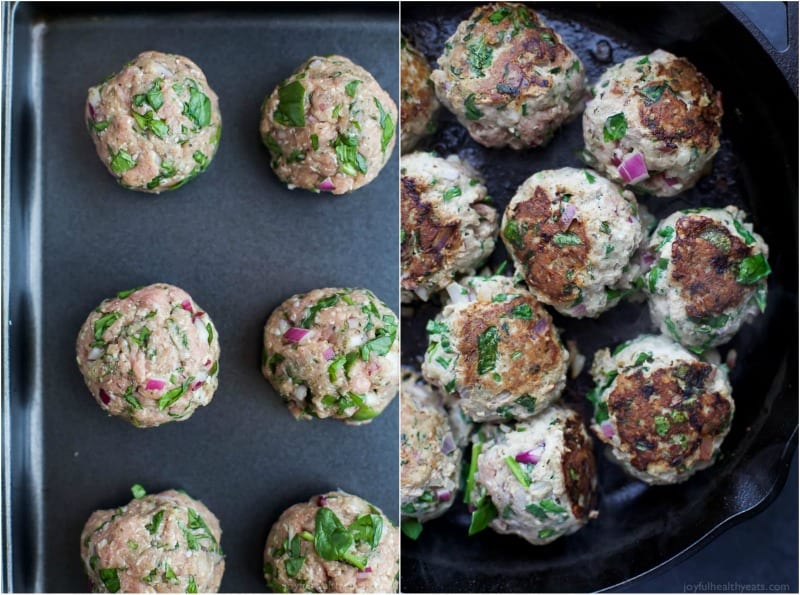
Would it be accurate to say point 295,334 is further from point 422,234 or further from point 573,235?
point 573,235

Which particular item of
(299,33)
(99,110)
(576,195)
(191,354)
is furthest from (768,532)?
(99,110)

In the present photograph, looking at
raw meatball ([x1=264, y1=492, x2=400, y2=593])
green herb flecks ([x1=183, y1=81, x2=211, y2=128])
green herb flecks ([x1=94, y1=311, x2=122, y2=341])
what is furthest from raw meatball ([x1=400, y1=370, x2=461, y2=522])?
green herb flecks ([x1=183, y1=81, x2=211, y2=128])

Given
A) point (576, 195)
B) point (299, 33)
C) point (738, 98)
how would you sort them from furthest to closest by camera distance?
point (299, 33)
point (738, 98)
point (576, 195)

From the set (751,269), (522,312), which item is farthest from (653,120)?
(522,312)

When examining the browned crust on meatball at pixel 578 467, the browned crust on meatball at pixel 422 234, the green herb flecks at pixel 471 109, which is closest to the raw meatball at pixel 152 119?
the browned crust on meatball at pixel 422 234

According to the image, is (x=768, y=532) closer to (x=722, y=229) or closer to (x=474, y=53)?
(x=722, y=229)

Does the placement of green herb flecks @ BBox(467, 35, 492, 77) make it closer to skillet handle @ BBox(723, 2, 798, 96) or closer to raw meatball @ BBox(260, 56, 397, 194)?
raw meatball @ BBox(260, 56, 397, 194)
